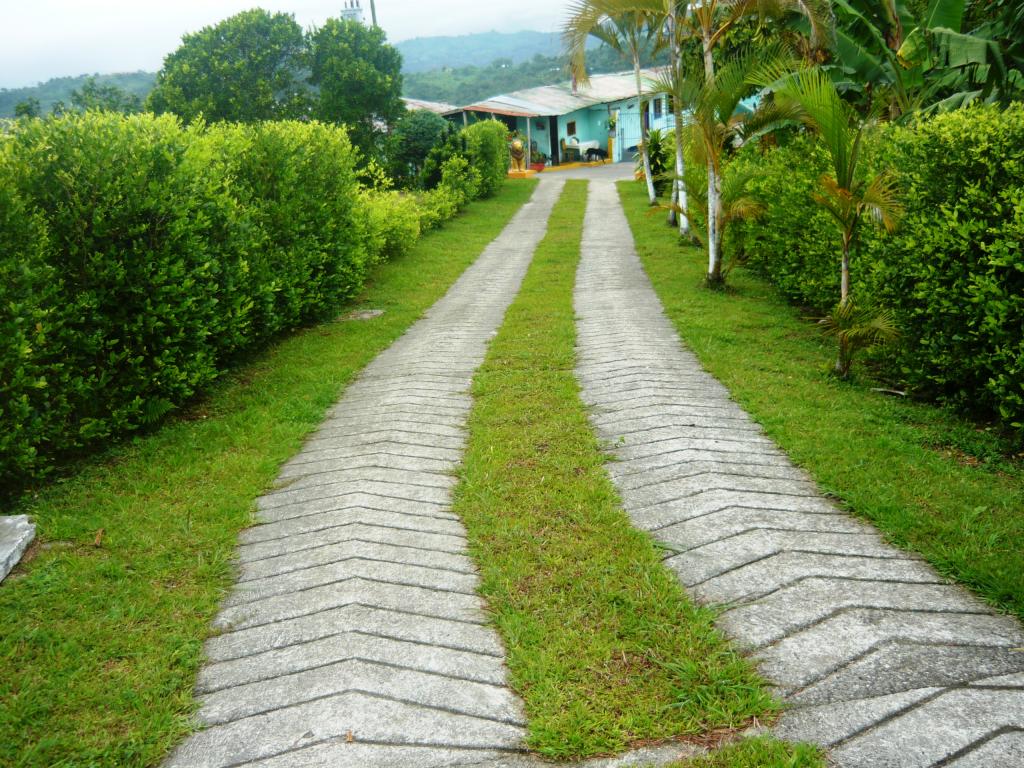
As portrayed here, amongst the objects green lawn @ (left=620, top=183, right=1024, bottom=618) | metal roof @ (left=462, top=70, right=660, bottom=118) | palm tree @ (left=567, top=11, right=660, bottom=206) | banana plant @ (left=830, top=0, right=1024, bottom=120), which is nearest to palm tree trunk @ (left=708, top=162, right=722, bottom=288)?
green lawn @ (left=620, top=183, right=1024, bottom=618)

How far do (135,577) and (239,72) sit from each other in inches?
1275

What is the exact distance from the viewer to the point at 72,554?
154 inches

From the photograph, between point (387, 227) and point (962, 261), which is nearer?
point (962, 261)

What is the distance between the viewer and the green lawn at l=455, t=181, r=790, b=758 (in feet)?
8.86

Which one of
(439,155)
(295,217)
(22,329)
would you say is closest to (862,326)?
(22,329)

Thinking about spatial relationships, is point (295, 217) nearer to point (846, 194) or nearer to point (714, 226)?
point (714, 226)

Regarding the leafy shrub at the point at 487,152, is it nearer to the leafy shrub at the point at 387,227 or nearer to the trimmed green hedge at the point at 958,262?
the leafy shrub at the point at 387,227

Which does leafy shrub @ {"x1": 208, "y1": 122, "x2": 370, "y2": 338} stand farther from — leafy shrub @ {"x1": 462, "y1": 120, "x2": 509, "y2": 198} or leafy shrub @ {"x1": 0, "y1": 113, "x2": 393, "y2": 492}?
leafy shrub @ {"x1": 462, "y1": 120, "x2": 509, "y2": 198}

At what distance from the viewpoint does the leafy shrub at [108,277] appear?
4.57 m

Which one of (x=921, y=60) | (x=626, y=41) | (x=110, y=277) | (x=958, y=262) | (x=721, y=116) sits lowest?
(x=958, y=262)

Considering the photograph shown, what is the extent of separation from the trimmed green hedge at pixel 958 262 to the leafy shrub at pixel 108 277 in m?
5.51

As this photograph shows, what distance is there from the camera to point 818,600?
330cm

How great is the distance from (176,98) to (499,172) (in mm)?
14319

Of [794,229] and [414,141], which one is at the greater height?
[414,141]
